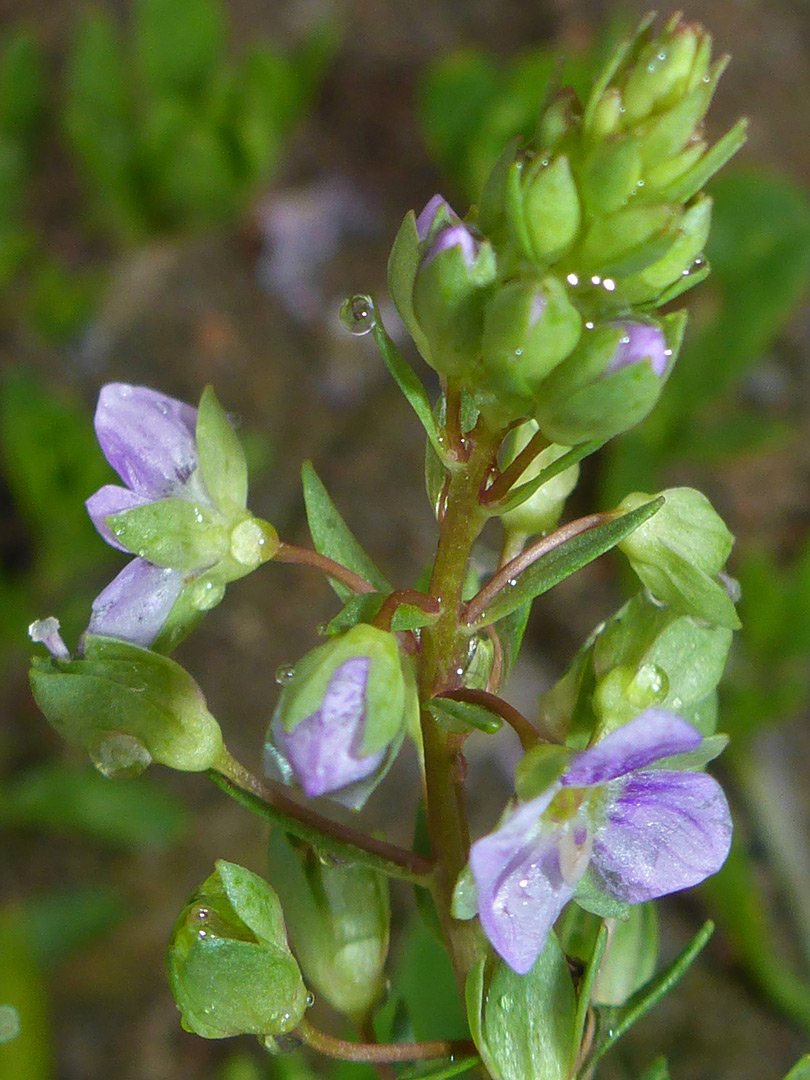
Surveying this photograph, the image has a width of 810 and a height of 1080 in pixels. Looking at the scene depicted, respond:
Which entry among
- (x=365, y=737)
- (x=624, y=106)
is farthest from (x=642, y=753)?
(x=624, y=106)

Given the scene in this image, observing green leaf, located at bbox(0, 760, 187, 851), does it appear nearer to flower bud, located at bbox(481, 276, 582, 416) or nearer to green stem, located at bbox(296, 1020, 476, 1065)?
green stem, located at bbox(296, 1020, 476, 1065)

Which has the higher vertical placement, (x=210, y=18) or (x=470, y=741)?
(x=210, y=18)

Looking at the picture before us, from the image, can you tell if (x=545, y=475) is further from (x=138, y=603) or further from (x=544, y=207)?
(x=138, y=603)

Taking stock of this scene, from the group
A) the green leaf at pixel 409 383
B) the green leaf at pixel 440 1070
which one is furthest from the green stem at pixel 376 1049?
the green leaf at pixel 409 383

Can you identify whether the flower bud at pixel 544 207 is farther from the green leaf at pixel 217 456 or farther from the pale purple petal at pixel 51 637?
the pale purple petal at pixel 51 637

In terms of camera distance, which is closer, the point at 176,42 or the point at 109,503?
the point at 109,503

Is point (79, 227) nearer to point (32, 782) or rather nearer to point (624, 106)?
point (32, 782)

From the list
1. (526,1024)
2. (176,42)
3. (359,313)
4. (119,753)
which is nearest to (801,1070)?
(526,1024)

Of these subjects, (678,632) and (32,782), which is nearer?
(678,632)

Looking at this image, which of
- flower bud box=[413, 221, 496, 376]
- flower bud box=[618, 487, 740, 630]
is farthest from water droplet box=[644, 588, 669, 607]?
flower bud box=[413, 221, 496, 376]
